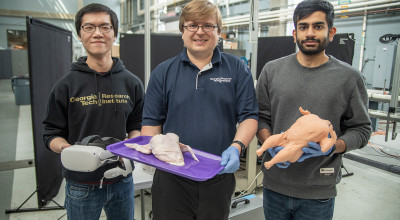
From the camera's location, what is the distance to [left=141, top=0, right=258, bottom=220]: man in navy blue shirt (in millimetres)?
1165

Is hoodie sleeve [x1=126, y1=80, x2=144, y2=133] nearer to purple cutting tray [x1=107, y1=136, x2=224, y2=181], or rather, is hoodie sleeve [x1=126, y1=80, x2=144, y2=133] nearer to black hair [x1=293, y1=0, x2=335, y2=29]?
purple cutting tray [x1=107, y1=136, x2=224, y2=181]

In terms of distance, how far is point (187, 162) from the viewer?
1143 millimetres

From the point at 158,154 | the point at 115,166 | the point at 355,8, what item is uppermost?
the point at 355,8

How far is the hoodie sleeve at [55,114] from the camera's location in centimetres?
135

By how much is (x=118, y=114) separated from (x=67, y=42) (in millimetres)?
2520

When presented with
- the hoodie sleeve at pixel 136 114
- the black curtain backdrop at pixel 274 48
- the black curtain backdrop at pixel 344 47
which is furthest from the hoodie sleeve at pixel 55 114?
the black curtain backdrop at pixel 344 47

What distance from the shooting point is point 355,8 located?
15.1ft

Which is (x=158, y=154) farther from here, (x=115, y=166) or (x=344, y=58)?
(x=344, y=58)

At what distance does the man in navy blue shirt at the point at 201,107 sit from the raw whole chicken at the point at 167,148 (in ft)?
0.27

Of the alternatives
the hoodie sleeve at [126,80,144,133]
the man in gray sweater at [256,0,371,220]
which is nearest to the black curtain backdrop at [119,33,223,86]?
the hoodie sleeve at [126,80,144,133]

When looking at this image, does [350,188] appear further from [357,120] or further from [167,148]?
[167,148]

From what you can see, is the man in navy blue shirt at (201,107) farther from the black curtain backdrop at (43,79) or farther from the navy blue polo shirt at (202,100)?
the black curtain backdrop at (43,79)

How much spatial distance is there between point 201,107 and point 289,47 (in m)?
2.71

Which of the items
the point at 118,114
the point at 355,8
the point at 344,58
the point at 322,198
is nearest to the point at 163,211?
the point at 118,114
